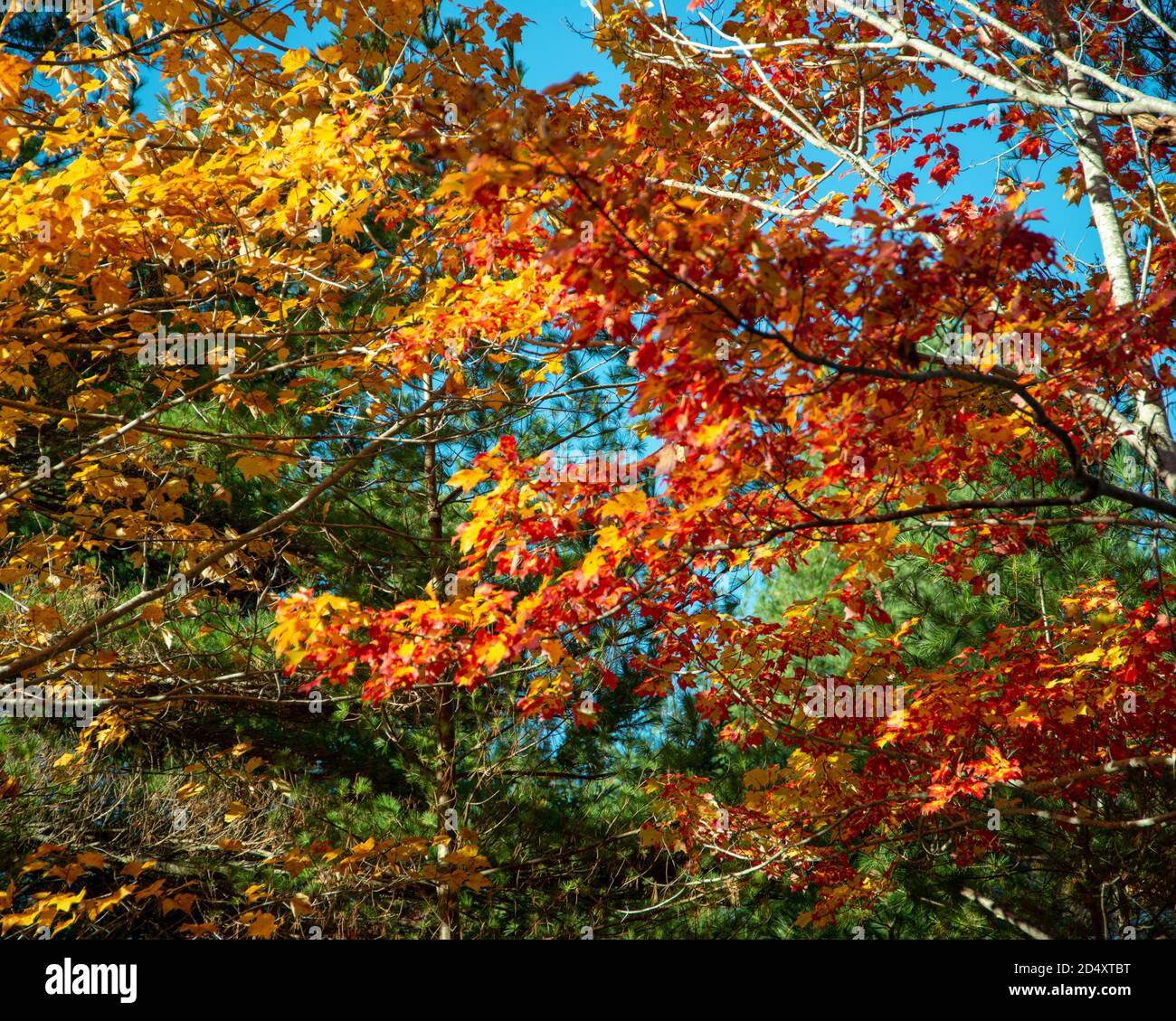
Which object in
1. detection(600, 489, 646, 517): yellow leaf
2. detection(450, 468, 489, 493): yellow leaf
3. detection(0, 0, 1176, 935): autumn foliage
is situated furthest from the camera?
detection(450, 468, 489, 493): yellow leaf

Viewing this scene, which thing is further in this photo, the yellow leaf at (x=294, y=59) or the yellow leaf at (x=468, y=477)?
the yellow leaf at (x=294, y=59)

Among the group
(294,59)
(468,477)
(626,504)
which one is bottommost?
(626,504)

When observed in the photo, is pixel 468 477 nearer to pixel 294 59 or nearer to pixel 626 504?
pixel 626 504

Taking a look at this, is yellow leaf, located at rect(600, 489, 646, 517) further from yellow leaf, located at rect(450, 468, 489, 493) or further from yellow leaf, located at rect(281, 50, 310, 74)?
yellow leaf, located at rect(281, 50, 310, 74)

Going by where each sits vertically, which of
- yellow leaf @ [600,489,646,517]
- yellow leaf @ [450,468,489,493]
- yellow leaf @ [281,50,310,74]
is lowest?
yellow leaf @ [600,489,646,517]

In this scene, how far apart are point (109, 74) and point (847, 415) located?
3206 millimetres

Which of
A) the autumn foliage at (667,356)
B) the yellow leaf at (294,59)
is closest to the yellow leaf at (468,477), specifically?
the autumn foliage at (667,356)

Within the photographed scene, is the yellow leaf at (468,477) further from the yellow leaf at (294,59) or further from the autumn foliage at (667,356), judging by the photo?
the yellow leaf at (294,59)

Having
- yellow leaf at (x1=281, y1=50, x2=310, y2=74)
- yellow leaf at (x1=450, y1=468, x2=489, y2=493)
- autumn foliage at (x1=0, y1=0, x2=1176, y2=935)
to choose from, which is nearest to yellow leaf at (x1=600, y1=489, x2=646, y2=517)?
autumn foliage at (x1=0, y1=0, x2=1176, y2=935)

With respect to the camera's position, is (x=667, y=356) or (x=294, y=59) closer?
(x=667, y=356)

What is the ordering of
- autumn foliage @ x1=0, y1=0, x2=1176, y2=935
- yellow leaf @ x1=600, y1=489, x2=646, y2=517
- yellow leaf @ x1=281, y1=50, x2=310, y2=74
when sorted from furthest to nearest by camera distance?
yellow leaf @ x1=281, y1=50, x2=310, y2=74 → yellow leaf @ x1=600, y1=489, x2=646, y2=517 → autumn foliage @ x1=0, y1=0, x2=1176, y2=935

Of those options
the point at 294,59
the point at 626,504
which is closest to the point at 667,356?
the point at 626,504
